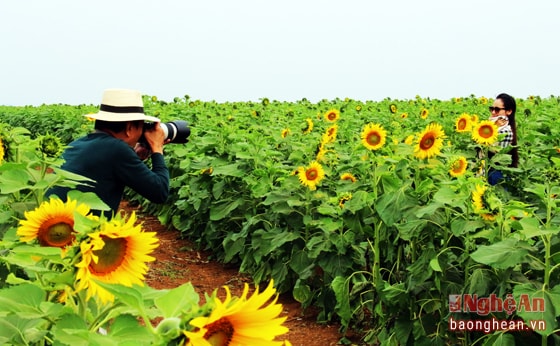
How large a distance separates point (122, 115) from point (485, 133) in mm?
2698

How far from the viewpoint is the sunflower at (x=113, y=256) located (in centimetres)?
141

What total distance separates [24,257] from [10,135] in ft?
4.41

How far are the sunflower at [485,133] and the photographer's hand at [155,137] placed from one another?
2313 millimetres

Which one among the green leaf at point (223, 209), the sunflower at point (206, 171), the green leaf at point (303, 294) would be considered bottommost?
the green leaf at point (303, 294)

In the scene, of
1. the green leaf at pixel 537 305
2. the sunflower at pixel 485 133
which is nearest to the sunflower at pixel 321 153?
the sunflower at pixel 485 133

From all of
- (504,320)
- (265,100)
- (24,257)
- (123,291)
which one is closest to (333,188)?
(504,320)

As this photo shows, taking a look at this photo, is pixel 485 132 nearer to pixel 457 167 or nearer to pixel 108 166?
pixel 457 167

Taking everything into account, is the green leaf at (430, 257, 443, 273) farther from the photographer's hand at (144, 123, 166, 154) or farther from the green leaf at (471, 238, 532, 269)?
the photographer's hand at (144, 123, 166, 154)

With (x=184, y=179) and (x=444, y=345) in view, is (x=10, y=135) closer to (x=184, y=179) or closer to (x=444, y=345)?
(x=444, y=345)

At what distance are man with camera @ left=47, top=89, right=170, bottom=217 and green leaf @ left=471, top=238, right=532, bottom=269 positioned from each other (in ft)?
5.58

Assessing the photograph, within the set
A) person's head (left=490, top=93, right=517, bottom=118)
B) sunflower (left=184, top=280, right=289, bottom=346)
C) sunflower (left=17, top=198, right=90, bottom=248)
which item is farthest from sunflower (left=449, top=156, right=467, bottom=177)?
person's head (left=490, top=93, right=517, bottom=118)

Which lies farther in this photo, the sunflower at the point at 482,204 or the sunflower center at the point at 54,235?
the sunflower at the point at 482,204

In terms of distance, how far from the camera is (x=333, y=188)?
18.8ft

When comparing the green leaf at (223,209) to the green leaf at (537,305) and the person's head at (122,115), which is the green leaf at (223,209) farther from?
the green leaf at (537,305)
